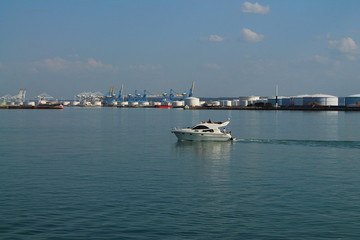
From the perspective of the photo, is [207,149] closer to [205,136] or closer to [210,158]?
[205,136]

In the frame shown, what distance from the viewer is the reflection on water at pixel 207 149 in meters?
49.0

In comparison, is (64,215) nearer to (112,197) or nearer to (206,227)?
(112,197)

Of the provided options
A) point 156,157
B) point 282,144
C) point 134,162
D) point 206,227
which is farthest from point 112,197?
point 282,144

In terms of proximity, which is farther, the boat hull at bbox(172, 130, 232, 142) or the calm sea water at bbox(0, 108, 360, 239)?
the boat hull at bbox(172, 130, 232, 142)

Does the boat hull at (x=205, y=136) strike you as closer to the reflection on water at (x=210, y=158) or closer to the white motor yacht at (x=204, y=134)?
the white motor yacht at (x=204, y=134)

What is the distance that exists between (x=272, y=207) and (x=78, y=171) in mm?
17307

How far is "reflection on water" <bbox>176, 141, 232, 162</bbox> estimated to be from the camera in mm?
49031

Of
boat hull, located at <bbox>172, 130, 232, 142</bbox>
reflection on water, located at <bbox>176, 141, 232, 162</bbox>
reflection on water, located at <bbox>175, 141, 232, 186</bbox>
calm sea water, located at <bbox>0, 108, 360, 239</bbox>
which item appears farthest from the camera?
boat hull, located at <bbox>172, 130, 232, 142</bbox>

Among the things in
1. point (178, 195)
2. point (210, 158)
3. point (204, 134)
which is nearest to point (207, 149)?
point (204, 134)

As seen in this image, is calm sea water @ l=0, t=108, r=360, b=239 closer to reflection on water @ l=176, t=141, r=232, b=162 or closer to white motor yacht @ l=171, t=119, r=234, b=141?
reflection on water @ l=176, t=141, r=232, b=162

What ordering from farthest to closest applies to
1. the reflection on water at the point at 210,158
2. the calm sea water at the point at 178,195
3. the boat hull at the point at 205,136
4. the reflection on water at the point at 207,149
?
the boat hull at the point at 205,136 < the reflection on water at the point at 207,149 < the reflection on water at the point at 210,158 < the calm sea water at the point at 178,195

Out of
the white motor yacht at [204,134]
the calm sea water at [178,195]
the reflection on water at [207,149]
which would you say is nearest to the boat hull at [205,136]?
A: the white motor yacht at [204,134]

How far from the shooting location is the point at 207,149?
55.5 meters

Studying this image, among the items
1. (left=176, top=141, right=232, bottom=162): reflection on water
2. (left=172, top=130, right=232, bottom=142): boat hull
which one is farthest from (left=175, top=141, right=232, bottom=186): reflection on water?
(left=172, top=130, right=232, bottom=142): boat hull
